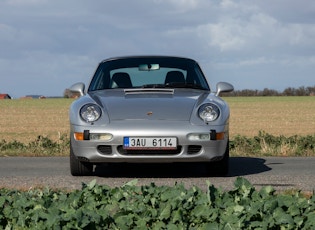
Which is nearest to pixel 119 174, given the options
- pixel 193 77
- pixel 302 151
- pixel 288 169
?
pixel 193 77

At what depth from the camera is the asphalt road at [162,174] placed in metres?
8.28

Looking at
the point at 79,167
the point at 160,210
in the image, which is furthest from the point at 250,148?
the point at 160,210

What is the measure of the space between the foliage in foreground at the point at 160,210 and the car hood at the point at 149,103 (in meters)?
3.45

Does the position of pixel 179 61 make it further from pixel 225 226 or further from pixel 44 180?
pixel 225 226

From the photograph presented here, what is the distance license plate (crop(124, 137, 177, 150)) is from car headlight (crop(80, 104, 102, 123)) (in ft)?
1.54

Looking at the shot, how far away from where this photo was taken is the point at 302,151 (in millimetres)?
12555

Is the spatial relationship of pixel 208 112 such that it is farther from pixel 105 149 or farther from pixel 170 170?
pixel 170 170

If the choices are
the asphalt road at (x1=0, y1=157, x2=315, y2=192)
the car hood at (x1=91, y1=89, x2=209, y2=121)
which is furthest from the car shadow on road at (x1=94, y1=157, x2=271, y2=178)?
the car hood at (x1=91, y1=89, x2=209, y2=121)

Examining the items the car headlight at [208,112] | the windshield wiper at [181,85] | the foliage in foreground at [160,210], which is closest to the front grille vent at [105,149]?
the car headlight at [208,112]

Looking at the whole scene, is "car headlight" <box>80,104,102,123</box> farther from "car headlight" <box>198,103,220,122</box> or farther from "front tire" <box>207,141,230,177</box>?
"front tire" <box>207,141,230,177</box>

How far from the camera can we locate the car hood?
8523 millimetres

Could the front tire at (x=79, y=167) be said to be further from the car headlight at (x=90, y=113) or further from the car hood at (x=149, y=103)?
the car hood at (x=149, y=103)

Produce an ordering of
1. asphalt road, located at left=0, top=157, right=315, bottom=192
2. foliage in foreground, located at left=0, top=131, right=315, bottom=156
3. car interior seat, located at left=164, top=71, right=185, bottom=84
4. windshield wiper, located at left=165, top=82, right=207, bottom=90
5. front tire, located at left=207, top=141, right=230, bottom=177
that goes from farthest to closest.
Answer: foliage in foreground, located at left=0, top=131, right=315, bottom=156, car interior seat, located at left=164, top=71, right=185, bottom=84, windshield wiper, located at left=165, top=82, right=207, bottom=90, front tire, located at left=207, top=141, right=230, bottom=177, asphalt road, located at left=0, top=157, right=315, bottom=192

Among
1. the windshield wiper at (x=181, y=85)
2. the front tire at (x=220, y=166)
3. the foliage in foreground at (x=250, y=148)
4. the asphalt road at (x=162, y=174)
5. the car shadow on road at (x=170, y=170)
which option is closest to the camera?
the asphalt road at (x=162, y=174)
